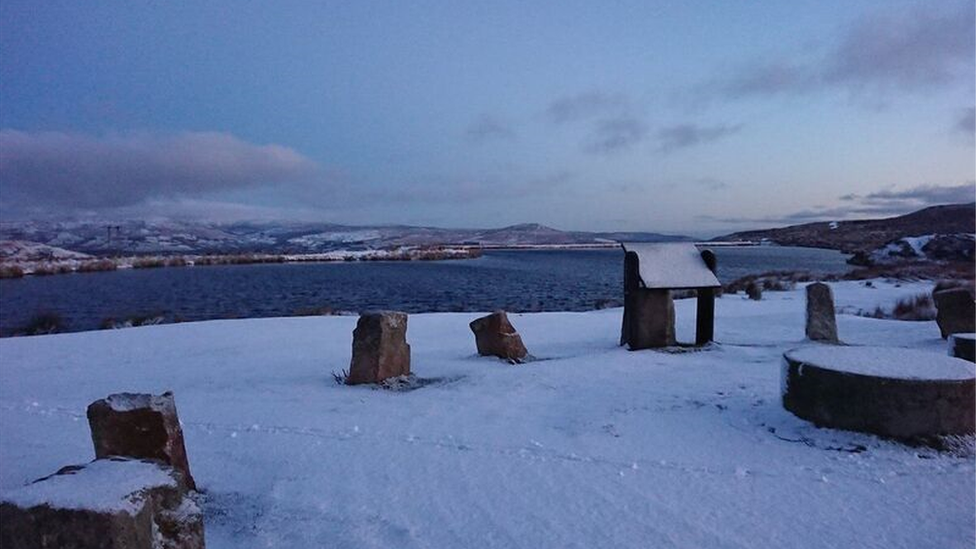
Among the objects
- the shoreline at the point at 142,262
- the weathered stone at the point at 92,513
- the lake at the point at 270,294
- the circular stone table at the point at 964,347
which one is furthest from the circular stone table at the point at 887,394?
the shoreline at the point at 142,262

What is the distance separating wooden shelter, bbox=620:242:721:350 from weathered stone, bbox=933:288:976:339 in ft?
13.9

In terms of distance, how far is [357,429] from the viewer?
6.28 m

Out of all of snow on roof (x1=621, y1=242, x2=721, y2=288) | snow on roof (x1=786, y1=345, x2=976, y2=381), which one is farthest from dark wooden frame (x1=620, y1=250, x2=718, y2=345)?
snow on roof (x1=786, y1=345, x2=976, y2=381)

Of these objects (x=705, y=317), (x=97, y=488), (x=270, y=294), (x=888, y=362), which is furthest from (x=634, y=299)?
(x=270, y=294)

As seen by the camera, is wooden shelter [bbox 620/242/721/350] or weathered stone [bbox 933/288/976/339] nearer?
wooden shelter [bbox 620/242/721/350]

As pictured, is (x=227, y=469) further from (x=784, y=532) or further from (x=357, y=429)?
(x=784, y=532)

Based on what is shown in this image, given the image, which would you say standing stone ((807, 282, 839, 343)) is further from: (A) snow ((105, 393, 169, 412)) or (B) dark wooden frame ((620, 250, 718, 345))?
(A) snow ((105, 393, 169, 412))

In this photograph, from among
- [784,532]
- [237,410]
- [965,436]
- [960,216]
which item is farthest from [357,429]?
[960,216]

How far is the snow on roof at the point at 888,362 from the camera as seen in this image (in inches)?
227

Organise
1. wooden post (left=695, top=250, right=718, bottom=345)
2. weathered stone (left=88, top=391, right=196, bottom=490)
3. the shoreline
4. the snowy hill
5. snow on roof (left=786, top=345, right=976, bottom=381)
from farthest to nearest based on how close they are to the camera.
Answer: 1. the snowy hill
2. the shoreline
3. wooden post (left=695, top=250, right=718, bottom=345)
4. snow on roof (left=786, top=345, right=976, bottom=381)
5. weathered stone (left=88, top=391, right=196, bottom=490)

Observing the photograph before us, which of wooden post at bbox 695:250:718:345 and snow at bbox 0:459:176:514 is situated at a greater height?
snow at bbox 0:459:176:514

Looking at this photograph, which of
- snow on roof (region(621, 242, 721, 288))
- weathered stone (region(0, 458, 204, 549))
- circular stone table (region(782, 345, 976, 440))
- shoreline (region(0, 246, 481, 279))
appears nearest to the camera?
weathered stone (region(0, 458, 204, 549))

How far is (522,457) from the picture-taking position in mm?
Result: 5426

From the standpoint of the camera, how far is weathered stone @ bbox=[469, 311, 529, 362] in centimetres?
1021
